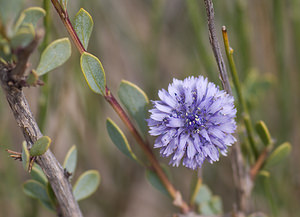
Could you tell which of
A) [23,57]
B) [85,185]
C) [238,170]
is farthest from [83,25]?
[238,170]

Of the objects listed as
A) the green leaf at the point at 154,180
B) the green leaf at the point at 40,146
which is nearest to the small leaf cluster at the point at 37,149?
the green leaf at the point at 40,146

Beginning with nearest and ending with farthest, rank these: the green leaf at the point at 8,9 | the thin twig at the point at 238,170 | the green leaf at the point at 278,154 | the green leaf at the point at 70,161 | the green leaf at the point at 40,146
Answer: the green leaf at the point at 8,9, the green leaf at the point at 40,146, the thin twig at the point at 238,170, the green leaf at the point at 70,161, the green leaf at the point at 278,154

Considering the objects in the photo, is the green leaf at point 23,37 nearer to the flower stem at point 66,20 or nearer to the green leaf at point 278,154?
the flower stem at point 66,20

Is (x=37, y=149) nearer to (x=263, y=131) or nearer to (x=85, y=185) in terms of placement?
(x=85, y=185)

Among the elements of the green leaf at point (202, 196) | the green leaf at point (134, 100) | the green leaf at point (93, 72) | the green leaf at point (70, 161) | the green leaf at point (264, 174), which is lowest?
the green leaf at point (202, 196)

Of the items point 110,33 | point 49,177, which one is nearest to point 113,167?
point 110,33

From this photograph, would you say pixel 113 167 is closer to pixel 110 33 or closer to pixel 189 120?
pixel 110 33
